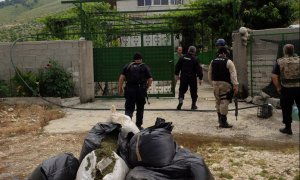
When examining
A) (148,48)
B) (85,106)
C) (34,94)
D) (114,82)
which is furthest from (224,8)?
(34,94)

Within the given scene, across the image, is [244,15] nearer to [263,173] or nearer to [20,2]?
[263,173]

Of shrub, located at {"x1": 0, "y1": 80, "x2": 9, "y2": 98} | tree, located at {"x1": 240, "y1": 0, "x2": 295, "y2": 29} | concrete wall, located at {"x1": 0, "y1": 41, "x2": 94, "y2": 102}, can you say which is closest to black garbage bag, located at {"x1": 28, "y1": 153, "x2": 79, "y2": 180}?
concrete wall, located at {"x1": 0, "y1": 41, "x2": 94, "y2": 102}

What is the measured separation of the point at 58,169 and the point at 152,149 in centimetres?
103

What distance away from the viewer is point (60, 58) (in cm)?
1109

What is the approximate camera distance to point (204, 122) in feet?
27.1

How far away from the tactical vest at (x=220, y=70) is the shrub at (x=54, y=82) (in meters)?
4.65

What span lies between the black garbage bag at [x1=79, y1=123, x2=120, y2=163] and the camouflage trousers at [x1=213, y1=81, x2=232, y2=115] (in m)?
3.14

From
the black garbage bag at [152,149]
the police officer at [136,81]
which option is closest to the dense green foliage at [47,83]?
the police officer at [136,81]

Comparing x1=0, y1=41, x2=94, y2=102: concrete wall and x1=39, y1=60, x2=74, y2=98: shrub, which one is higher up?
x1=0, y1=41, x2=94, y2=102: concrete wall

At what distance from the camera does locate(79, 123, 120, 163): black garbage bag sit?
4.54 m

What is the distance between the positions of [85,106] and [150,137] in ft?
21.6

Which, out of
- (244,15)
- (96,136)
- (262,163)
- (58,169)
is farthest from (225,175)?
(244,15)

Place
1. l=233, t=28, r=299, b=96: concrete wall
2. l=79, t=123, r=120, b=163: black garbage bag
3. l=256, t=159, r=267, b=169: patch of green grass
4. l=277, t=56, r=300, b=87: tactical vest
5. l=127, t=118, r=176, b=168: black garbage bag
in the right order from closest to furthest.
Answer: l=277, t=56, r=300, b=87: tactical vest, l=127, t=118, r=176, b=168: black garbage bag, l=79, t=123, r=120, b=163: black garbage bag, l=256, t=159, r=267, b=169: patch of green grass, l=233, t=28, r=299, b=96: concrete wall

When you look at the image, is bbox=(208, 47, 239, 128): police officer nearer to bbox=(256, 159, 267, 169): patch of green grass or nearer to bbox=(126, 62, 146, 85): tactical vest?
bbox=(126, 62, 146, 85): tactical vest
